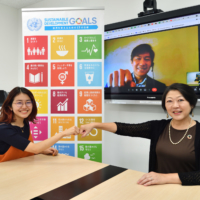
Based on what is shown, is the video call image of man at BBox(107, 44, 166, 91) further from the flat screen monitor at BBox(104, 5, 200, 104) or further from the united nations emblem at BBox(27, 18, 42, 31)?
the united nations emblem at BBox(27, 18, 42, 31)

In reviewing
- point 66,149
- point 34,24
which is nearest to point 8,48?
point 34,24

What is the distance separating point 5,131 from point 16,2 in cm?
299

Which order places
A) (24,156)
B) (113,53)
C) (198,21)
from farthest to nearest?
1. (113,53)
2. (198,21)
3. (24,156)

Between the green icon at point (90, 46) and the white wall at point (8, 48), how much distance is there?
199cm

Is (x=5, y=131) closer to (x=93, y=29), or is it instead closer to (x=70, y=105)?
(x=70, y=105)

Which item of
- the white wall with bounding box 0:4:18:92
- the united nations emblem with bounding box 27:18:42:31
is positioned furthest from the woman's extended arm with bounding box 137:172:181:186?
the white wall with bounding box 0:4:18:92

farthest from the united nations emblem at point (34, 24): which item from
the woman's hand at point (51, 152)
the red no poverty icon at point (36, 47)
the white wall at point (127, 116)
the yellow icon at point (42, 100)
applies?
the woman's hand at point (51, 152)

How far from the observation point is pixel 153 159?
169 cm

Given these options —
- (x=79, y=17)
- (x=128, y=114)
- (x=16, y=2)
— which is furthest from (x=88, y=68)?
(x=16, y=2)

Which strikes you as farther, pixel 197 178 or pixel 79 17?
pixel 79 17

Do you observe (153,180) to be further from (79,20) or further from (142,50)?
(79,20)

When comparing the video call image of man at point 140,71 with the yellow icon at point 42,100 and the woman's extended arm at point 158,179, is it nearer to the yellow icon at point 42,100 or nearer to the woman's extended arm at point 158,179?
the yellow icon at point 42,100

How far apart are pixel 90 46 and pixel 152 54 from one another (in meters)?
0.76

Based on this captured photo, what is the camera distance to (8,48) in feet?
12.9
